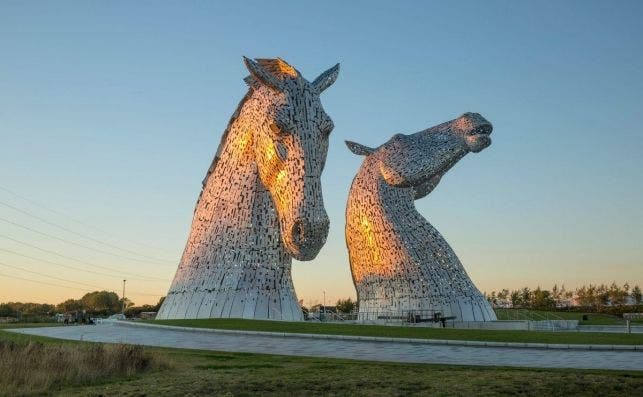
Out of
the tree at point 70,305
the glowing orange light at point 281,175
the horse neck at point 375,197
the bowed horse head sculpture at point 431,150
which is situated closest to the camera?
the glowing orange light at point 281,175

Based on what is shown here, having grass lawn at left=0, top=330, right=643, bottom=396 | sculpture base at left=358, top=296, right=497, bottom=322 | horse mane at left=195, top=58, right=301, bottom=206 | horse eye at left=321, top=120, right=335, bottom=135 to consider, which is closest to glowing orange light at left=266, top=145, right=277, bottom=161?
horse eye at left=321, top=120, right=335, bottom=135

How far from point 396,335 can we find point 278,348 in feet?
10.4

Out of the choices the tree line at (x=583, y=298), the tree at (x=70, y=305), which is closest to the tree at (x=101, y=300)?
the tree at (x=70, y=305)

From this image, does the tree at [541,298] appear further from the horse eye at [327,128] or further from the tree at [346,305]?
the horse eye at [327,128]

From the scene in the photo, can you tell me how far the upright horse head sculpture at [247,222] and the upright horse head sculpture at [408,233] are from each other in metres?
8.37

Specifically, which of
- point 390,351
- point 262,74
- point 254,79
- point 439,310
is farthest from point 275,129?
point 439,310

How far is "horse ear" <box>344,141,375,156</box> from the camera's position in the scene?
92.4 feet

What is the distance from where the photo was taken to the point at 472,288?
2481cm

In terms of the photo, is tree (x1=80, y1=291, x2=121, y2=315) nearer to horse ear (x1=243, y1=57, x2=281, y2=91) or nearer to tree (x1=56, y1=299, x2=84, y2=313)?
tree (x1=56, y1=299, x2=84, y2=313)

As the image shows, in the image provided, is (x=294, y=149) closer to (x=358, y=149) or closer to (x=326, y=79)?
(x=326, y=79)

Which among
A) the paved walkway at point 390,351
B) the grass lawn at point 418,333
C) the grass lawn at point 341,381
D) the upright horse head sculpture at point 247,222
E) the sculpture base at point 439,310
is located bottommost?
the grass lawn at point 341,381

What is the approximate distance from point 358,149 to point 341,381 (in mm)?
21124

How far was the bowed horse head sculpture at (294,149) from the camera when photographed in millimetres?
12961

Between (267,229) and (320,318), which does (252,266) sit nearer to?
(267,229)
